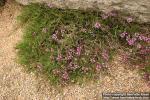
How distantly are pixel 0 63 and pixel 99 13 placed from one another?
1515 millimetres

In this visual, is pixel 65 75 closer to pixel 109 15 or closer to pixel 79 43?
pixel 79 43

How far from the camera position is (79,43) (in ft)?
16.0

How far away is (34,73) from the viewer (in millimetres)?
4848

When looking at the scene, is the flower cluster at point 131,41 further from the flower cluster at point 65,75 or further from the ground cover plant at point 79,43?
the flower cluster at point 65,75

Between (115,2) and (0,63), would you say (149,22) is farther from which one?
(0,63)

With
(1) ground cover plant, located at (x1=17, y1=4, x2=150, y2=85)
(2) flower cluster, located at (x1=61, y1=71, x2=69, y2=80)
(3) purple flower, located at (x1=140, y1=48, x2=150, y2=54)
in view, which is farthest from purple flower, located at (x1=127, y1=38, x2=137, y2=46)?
(2) flower cluster, located at (x1=61, y1=71, x2=69, y2=80)

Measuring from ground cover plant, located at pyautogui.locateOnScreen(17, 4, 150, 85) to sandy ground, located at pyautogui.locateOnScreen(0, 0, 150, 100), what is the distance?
0.11 m

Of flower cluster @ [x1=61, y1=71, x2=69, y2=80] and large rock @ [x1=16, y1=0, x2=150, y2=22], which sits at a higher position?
large rock @ [x1=16, y1=0, x2=150, y2=22]

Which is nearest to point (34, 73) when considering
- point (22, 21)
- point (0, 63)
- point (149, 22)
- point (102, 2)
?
point (0, 63)

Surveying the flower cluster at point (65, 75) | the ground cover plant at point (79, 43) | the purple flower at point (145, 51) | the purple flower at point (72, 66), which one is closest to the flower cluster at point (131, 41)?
the ground cover plant at point (79, 43)

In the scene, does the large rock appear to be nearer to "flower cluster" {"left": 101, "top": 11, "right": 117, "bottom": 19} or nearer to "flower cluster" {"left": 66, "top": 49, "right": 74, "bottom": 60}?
"flower cluster" {"left": 101, "top": 11, "right": 117, "bottom": 19}

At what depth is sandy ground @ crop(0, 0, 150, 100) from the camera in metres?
4.62

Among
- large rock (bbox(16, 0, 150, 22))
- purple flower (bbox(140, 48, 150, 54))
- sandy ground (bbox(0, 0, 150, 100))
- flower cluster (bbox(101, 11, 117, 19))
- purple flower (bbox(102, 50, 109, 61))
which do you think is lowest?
sandy ground (bbox(0, 0, 150, 100))

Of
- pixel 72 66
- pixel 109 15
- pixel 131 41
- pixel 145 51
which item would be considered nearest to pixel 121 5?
pixel 109 15
